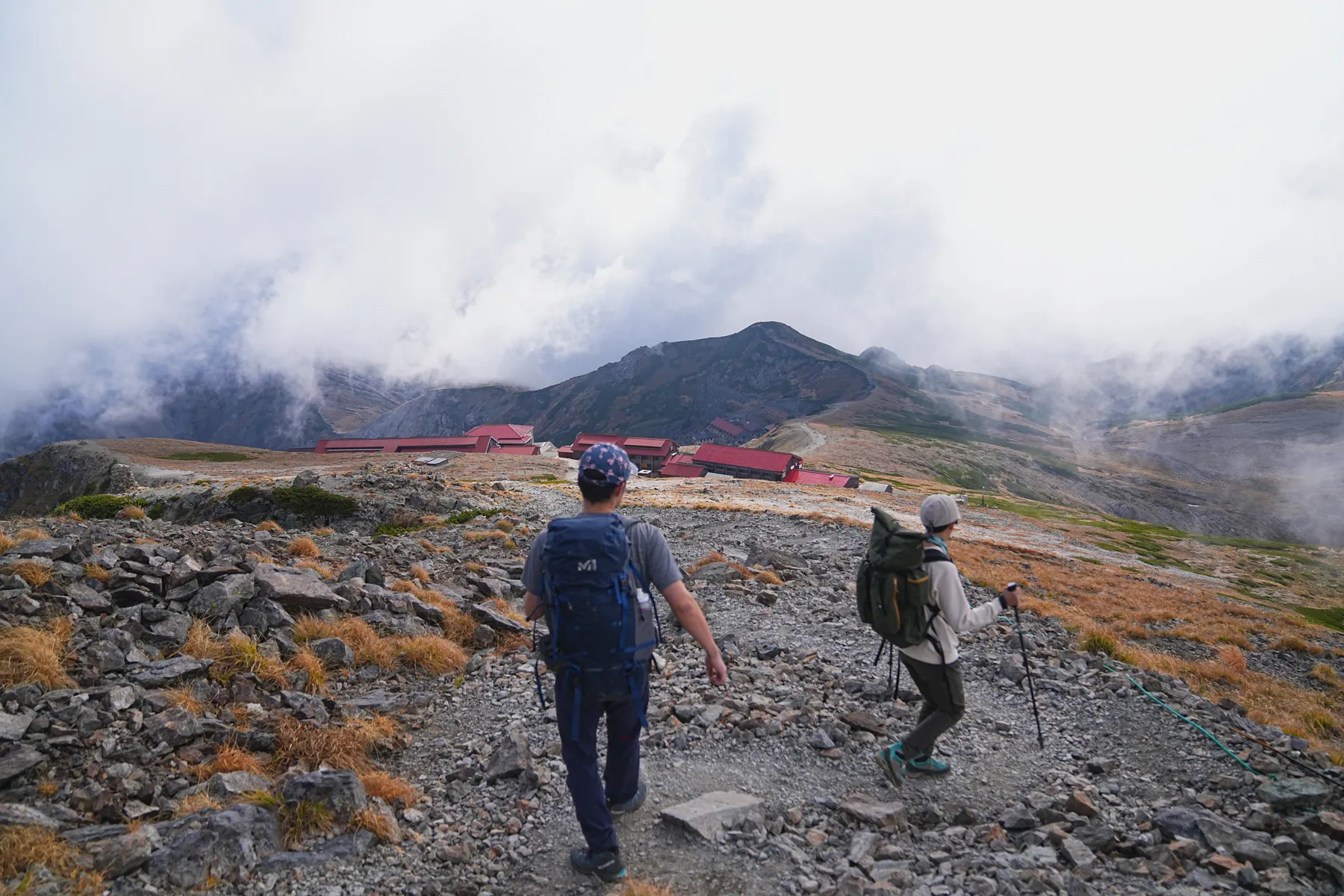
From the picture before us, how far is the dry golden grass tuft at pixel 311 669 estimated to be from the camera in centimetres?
821

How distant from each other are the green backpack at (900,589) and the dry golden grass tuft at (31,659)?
29.1ft

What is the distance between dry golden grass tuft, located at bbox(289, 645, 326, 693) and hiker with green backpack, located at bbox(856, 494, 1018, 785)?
7205 millimetres

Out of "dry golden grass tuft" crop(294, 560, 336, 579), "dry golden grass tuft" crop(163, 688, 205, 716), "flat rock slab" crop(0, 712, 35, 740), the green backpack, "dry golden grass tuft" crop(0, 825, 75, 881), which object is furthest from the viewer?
"dry golden grass tuft" crop(294, 560, 336, 579)

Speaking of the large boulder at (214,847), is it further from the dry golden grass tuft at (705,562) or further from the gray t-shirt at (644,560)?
the dry golden grass tuft at (705,562)

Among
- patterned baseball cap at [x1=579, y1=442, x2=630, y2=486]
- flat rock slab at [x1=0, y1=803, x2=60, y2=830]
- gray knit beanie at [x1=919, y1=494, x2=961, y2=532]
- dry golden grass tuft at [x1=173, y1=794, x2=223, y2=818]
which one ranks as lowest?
dry golden grass tuft at [x1=173, y1=794, x2=223, y2=818]

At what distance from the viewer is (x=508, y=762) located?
6.70 metres

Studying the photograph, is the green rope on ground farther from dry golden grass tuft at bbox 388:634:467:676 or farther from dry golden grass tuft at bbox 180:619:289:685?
dry golden grass tuft at bbox 180:619:289:685

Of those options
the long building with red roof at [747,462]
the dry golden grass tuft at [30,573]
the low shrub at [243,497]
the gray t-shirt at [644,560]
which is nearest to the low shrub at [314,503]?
the low shrub at [243,497]

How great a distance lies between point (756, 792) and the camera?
6.48 metres

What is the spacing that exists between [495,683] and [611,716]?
4864mm

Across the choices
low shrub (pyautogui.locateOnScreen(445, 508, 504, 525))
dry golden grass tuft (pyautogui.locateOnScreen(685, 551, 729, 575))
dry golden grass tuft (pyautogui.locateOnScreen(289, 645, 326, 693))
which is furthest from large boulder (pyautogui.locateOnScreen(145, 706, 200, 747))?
low shrub (pyautogui.locateOnScreen(445, 508, 504, 525))

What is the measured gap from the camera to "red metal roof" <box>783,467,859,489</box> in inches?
3893

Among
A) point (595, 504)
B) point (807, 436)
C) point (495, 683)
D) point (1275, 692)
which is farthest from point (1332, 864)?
point (807, 436)

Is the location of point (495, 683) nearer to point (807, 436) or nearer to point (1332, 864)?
point (1332, 864)
